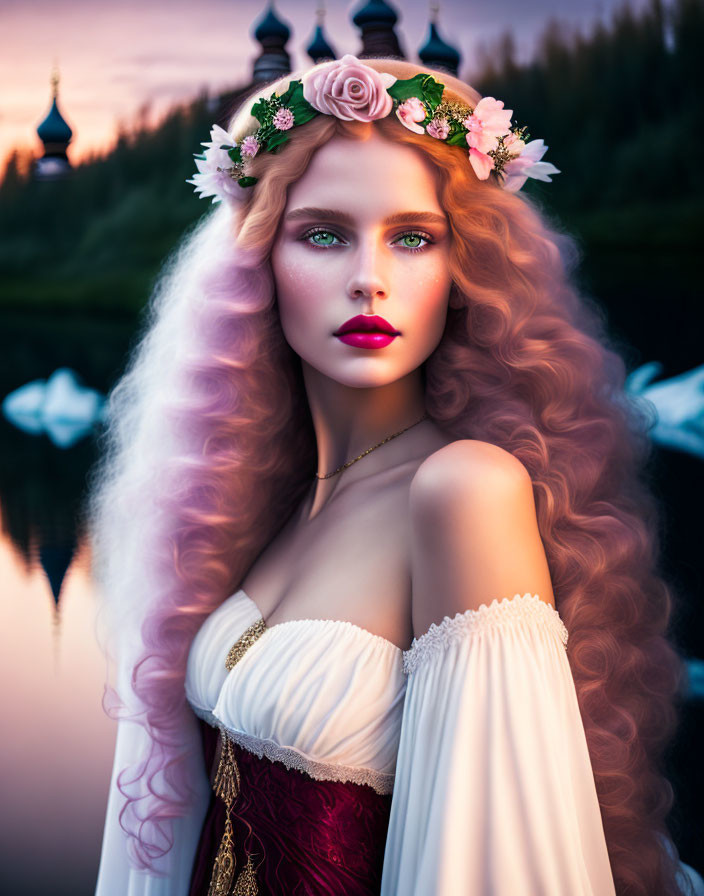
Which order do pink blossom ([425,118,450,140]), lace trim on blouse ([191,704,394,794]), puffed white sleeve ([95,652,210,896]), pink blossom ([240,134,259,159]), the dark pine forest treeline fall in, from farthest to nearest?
the dark pine forest treeline
puffed white sleeve ([95,652,210,896])
pink blossom ([240,134,259,159])
pink blossom ([425,118,450,140])
lace trim on blouse ([191,704,394,794])

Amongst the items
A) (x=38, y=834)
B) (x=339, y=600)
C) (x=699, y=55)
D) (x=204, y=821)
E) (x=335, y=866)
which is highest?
(x=699, y=55)

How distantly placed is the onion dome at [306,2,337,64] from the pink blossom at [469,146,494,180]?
1.37m

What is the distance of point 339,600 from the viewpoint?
1295 mm

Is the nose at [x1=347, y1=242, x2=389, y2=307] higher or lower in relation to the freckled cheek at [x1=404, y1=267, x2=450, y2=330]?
higher

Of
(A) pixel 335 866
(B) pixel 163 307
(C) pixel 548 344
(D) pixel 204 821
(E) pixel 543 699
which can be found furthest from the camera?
(B) pixel 163 307

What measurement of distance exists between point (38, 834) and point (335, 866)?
1353 mm

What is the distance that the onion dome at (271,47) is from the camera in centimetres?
258

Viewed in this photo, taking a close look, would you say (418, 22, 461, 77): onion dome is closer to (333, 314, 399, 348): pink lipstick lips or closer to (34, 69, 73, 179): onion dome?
(34, 69, 73, 179): onion dome

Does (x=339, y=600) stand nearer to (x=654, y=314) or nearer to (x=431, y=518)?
(x=431, y=518)

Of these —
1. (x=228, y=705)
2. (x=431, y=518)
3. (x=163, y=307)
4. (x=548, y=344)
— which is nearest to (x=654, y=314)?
(x=548, y=344)

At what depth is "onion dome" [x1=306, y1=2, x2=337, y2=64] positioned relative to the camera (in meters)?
2.54

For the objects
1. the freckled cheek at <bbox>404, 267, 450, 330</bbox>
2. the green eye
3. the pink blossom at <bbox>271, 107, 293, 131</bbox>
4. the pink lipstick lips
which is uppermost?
the pink blossom at <bbox>271, 107, 293, 131</bbox>

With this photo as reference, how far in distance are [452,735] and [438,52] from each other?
2.02m

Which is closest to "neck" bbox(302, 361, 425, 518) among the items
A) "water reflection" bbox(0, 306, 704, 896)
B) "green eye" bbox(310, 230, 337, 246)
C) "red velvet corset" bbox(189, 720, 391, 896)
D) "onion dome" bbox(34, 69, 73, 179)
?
"green eye" bbox(310, 230, 337, 246)
